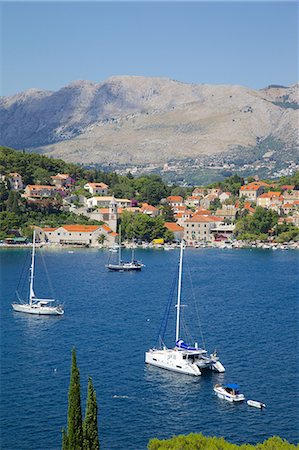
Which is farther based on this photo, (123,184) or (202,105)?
(202,105)

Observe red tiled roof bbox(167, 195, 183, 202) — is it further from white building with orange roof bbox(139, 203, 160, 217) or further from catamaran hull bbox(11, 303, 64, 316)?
catamaran hull bbox(11, 303, 64, 316)

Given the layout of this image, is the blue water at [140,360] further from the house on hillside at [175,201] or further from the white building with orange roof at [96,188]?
the house on hillside at [175,201]

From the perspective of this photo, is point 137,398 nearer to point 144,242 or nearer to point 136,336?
point 136,336

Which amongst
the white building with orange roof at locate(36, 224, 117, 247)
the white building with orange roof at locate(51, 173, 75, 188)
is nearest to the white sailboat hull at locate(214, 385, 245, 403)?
the white building with orange roof at locate(36, 224, 117, 247)

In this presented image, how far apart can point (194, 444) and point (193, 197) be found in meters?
53.5

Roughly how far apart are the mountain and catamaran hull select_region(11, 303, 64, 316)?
111 m

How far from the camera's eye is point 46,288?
29391mm

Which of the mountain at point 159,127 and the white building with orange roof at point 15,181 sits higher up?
the mountain at point 159,127

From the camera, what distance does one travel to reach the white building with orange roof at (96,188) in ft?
191

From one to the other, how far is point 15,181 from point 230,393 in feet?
135

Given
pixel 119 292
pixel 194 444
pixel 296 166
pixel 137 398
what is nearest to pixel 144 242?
pixel 119 292

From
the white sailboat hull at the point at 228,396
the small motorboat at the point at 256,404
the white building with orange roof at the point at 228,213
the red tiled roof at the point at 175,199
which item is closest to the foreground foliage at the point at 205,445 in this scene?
the small motorboat at the point at 256,404

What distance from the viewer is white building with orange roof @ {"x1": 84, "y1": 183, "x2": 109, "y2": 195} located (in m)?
58.3

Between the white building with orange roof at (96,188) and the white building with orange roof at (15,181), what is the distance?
16.5ft
